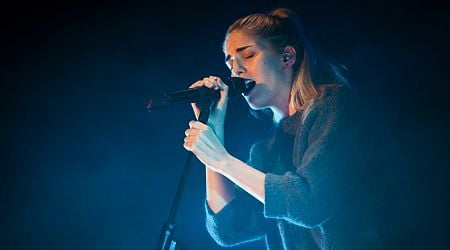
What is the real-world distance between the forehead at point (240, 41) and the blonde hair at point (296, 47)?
0.02 meters

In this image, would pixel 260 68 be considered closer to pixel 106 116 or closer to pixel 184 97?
pixel 184 97

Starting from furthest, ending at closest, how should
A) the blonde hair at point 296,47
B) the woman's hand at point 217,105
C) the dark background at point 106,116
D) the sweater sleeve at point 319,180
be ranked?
the dark background at point 106,116 < the blonde hair at point 296,47 < the woman's hand at point 217,105 < the sweater sleeve at point 319,180

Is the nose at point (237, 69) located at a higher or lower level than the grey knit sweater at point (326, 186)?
higher

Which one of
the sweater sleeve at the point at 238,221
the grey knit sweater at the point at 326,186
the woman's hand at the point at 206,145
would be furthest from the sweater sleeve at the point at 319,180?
the sweater sleeve at the point at 238,221

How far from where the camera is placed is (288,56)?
1.73 metres

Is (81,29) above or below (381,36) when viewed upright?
above

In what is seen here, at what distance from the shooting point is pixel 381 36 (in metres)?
2.07

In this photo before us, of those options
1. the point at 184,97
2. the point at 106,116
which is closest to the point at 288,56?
the point at 184,97

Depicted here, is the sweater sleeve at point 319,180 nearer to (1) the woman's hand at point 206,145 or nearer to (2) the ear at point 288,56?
(1) the woman's hand at point 206,145

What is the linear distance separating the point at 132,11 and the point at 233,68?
1.13 m

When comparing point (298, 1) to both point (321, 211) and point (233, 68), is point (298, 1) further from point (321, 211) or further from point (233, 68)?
point (321, 211)

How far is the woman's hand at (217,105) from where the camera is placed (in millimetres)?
1399

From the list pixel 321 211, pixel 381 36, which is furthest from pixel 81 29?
pixel 321 211

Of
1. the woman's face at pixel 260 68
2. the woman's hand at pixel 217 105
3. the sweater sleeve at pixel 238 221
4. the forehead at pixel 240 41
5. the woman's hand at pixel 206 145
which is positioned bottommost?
the sweater sleeve at pixel 238 221
